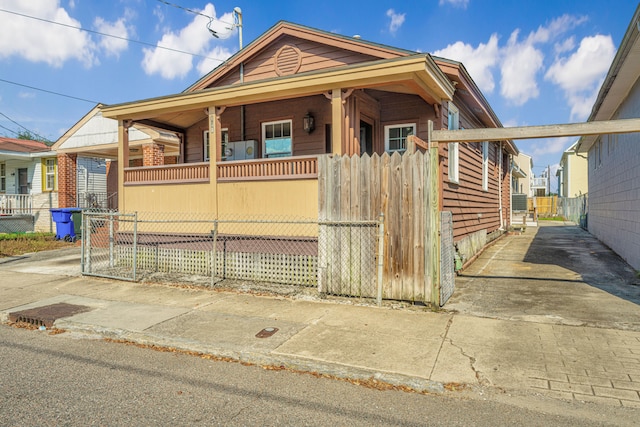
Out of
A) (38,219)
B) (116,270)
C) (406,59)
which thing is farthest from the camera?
(38,219)

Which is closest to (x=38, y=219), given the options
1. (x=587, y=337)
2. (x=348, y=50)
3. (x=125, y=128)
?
(x=125, y=128)

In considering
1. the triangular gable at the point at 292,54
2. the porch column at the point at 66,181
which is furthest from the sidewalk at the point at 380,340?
the porch column at the point at 66,181

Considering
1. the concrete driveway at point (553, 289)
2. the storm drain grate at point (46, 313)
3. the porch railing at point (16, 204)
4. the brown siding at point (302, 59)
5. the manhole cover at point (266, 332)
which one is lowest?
the storm drain grate at point (46, 313)

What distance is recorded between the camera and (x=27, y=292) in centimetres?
788

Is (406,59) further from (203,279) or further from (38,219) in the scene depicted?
(38,219)

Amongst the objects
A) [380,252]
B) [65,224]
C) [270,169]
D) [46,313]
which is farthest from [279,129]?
[65,224]

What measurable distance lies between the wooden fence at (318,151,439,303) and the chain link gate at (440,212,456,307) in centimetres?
25

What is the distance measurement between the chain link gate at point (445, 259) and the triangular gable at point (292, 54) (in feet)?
15.1

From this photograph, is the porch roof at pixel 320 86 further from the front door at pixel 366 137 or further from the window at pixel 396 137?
the front door at pixel 366 137

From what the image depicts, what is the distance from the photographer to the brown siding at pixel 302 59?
1052cm

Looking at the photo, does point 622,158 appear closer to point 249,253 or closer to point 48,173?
point 249,253

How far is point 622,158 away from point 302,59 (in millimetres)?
8427

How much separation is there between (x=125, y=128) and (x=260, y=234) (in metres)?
5.02

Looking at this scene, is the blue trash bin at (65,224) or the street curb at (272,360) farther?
the blue trash bin at (65,224)
